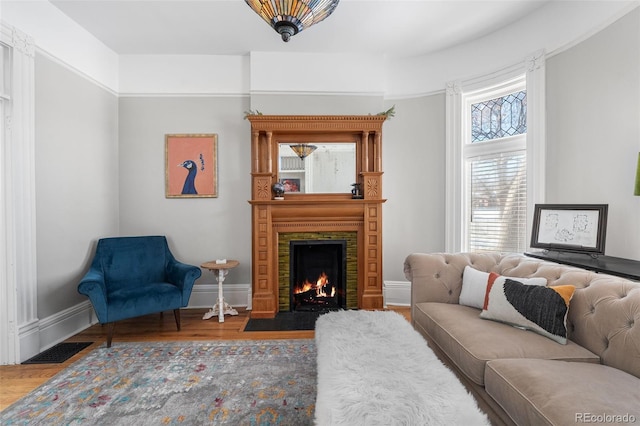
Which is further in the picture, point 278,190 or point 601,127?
point 278,190

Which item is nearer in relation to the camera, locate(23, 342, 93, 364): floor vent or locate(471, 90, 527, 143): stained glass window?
locate(23, 342, 93, 364): floor vent

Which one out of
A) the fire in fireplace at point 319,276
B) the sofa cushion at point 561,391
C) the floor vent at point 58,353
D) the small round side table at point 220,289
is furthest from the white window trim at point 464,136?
the floor vent at point 58,353

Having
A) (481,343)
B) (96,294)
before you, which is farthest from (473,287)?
(96,294)

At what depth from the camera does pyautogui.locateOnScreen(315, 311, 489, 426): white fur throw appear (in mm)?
1091

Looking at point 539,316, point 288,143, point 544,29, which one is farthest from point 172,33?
point 539,316

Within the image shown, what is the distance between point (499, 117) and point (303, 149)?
2.20 m

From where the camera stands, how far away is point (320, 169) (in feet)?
11.6

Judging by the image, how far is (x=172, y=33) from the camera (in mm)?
3150

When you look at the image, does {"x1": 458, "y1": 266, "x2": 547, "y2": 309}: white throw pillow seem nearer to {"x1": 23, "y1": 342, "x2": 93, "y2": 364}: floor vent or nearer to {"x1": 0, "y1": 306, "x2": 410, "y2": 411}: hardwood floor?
{"x1": 0, "y1": 306, "x2": 410, "y2": 411}: hardwood floor

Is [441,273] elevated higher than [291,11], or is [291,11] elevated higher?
[291,11]

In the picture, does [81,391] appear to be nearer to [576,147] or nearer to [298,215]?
[298,215]

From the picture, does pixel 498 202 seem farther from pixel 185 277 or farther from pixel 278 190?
pixel 185 277

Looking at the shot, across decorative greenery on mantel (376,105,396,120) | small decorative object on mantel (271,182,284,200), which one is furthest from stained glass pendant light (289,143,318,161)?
decorative greenery on mantel (376,105,396,120)

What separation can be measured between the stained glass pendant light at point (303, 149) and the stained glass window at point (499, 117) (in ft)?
6.18
